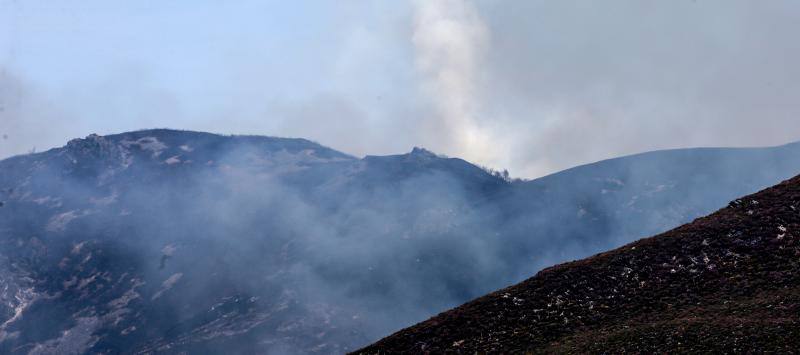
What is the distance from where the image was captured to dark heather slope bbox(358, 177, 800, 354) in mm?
67312

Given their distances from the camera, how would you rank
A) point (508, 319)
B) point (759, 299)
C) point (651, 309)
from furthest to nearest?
point (508, 319) < point (651, 309) < point (759, 299)

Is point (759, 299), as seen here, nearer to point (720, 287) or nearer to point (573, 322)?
point (720, 287)

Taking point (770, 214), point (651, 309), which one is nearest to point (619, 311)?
point (651, 309)

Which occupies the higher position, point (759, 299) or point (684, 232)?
point (684, 232)

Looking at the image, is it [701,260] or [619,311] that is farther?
[701,260]

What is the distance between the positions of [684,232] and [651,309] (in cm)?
1993

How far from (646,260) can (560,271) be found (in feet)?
34.4

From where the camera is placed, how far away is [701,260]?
85938mm

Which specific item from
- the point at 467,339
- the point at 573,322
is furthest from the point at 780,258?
the point at 467,339

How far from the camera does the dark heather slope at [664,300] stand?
67.3 metres

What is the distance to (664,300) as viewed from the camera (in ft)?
261

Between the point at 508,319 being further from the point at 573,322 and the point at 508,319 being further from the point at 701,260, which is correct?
the point at 701,260

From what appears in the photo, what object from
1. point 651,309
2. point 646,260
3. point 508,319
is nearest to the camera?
point 651,309

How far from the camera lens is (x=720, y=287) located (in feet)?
257
